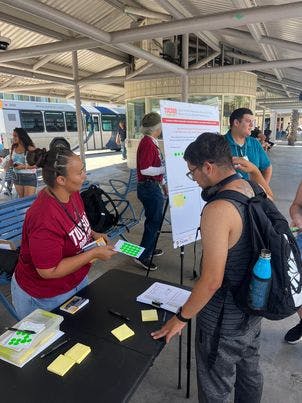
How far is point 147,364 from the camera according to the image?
113cm

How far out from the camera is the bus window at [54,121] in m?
14.3

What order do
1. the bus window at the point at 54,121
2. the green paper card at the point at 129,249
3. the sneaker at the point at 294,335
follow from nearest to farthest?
the green paper card at the point at 129,249
the sneaker at the point at 294,335
the bus window at the point at 54,121

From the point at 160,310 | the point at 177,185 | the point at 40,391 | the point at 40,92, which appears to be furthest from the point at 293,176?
the point at 40,92

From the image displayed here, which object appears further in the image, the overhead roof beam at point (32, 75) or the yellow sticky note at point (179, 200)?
the overhead roof beam at point (32, 75)

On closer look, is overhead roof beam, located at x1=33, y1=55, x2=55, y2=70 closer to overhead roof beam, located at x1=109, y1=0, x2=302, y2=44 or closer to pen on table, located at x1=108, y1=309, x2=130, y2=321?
overhead roof beam, located at x1=109, y1=0, x2=302, y2=44

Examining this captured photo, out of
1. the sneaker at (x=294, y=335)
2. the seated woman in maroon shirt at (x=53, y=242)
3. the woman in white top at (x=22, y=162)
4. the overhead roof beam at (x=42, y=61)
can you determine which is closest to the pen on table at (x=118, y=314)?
the seated woman in maroon shirt at (x=53, y=242)

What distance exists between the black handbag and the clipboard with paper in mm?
1343

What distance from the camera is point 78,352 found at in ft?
3.86

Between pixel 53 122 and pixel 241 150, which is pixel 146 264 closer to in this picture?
pixel 241 150

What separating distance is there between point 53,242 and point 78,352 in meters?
0.51

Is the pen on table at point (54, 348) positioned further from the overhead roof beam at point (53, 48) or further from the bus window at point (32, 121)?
the bus window at point (32, 121)

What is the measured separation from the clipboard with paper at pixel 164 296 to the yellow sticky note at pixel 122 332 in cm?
22

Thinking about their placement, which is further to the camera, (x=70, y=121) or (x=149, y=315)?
(x=70, y=121)

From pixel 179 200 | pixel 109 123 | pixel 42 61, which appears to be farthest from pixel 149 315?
pixel 109 123
